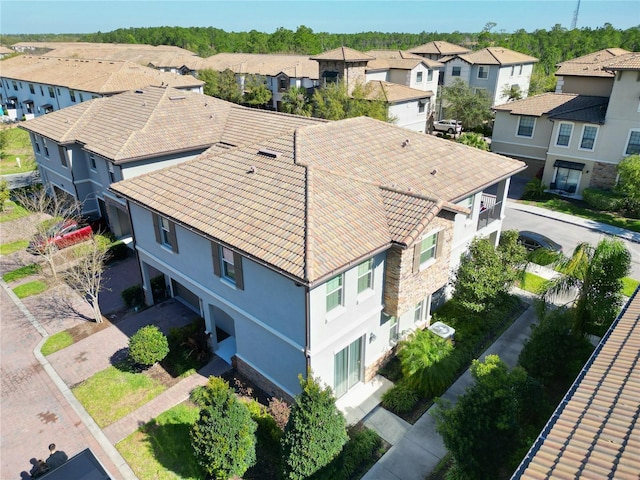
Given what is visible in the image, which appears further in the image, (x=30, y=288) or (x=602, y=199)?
(x=602, y=199)

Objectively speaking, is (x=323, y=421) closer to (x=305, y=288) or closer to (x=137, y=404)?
(x=305, y=288)

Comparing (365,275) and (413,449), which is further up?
(365,275)

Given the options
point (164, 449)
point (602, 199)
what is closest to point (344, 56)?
point (602, 199)

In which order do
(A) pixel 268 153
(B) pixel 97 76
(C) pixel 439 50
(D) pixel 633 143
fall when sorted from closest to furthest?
(A) pixel 268 153, (D) pixel 633 143, (B) pixel 97 76, (C) pixel 439 50

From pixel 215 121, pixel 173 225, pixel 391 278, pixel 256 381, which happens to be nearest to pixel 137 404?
pixel 256 381

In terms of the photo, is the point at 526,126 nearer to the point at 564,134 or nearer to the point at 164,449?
the point at 564,134

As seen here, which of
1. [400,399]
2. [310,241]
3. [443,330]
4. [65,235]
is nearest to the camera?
[310,241]
